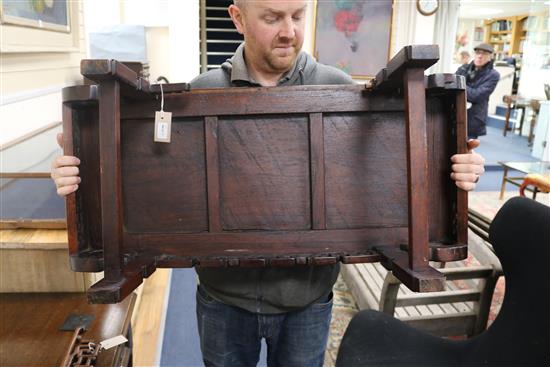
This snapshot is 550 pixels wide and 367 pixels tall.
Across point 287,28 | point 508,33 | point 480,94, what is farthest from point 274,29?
point 508,33

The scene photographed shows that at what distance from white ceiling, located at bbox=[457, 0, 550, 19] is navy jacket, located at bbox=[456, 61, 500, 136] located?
4.03 metres

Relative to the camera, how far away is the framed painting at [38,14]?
5.83ft

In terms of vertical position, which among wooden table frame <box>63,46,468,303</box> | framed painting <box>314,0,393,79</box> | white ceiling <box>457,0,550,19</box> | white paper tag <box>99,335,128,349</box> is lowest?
white paper tag <box>99,335,128,349</box>

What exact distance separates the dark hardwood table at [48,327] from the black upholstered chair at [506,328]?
77 cm

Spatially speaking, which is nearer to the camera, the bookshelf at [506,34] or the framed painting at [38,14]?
the framed painting at [38,14]

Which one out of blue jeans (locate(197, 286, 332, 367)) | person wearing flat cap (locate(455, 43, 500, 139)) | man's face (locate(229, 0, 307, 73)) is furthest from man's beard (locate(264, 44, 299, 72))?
person wearing flat cap (locate(455, 43, 500, 139))

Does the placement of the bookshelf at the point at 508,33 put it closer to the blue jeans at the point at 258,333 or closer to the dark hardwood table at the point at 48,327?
the blue jeans at the point at 258,333

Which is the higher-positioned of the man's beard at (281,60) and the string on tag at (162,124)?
the man's beard at (281,60)

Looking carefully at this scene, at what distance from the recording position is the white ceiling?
971 cm

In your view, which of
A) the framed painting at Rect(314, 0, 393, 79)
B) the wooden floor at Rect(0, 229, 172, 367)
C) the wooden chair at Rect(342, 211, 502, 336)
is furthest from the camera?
the framed painting at Rect(314, 0, 393, 79)

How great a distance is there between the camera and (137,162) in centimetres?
108

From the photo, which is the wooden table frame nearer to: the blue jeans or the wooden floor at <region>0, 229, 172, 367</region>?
the blue jeans

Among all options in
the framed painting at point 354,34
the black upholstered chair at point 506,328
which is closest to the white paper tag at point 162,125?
the black upholstered chair at point 506,328

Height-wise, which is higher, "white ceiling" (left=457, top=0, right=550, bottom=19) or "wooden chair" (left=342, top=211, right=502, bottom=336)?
"white ceiling" (left=457, top=0, right=550, bottom=19)
